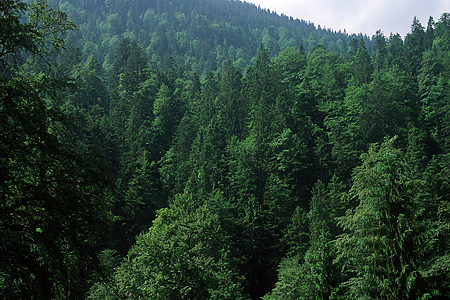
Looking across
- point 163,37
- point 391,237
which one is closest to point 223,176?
point 391,237

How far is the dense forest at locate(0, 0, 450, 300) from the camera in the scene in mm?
6117

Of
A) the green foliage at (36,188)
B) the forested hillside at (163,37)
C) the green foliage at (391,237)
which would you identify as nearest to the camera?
the green foliage at (36,188)

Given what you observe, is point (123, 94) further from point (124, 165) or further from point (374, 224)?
point (374, 224)

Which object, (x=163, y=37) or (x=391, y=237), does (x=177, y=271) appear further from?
(x=163, y=37)

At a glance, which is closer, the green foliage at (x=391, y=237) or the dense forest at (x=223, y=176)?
the dense forest at (x=223, y=176)

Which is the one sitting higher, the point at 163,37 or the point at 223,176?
the point at 163,37

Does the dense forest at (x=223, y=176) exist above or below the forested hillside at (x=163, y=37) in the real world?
below

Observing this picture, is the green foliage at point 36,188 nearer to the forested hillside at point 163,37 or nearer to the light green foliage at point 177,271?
the light green foliage at point 177,271

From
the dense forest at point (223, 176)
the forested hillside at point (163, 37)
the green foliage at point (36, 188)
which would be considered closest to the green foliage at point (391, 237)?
the dense forest at point (223, 176)

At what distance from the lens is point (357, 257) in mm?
14344

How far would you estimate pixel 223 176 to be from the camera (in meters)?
46.9

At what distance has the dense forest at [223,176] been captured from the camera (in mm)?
6117

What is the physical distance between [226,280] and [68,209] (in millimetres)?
14993

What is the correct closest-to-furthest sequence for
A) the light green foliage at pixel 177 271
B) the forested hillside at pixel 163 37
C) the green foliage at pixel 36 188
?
the green foliage at pixel 36 188 < the light green foliage at pixel 177 271 < the forested hillside at pixel 163 37
